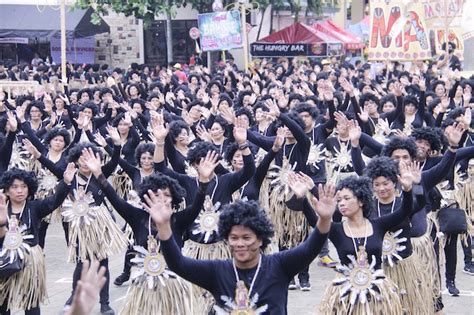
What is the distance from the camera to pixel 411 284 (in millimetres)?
7461

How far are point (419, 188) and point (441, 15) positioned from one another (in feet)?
82.3

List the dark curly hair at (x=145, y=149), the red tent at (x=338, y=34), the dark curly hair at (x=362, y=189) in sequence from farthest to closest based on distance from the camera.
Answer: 1. the red tent at (x=338, y=34)
2. the dark curly hair at (x=145, y=149)
3. the dark curly hair at (x=362, y=189)

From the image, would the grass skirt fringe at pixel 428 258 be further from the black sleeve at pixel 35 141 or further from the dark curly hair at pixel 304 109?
the black sleeve at pixel 35 141

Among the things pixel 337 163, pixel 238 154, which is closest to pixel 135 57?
pixel 337 163

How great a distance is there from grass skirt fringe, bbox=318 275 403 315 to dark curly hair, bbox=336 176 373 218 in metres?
0.52

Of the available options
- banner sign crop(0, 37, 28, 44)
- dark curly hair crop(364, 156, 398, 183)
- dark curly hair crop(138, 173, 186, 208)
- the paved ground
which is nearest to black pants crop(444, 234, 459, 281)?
the paved ground

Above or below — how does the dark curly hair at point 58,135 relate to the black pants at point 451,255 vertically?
above

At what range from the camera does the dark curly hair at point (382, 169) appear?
290 inches

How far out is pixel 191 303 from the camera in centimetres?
720

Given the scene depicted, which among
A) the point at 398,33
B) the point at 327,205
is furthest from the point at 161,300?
the point at 398,33

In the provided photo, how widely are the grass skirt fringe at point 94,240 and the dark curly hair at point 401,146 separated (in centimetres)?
277

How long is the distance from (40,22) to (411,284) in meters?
27.9

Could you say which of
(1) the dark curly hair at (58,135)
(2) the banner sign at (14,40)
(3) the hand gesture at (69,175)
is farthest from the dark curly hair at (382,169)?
(2) the banner sign at (14,40)

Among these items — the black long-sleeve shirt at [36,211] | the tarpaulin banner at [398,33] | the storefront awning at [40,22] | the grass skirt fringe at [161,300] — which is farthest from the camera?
the storefront awning at [40,22]
